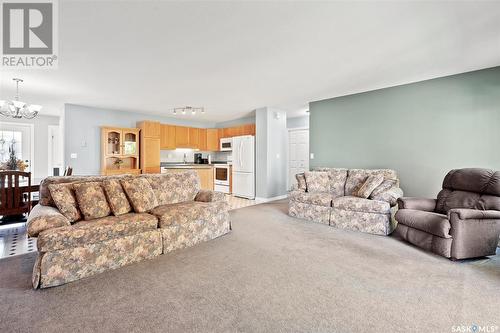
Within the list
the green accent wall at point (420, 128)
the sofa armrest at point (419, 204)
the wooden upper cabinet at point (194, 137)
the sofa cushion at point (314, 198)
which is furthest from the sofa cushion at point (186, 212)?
the wooden upper cabinet at point (194, 137)

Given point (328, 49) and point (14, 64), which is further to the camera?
point (14, 64)

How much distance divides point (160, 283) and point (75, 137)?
17.3ft

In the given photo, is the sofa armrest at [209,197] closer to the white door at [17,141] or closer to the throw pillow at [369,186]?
the throw pillow at [369,186]

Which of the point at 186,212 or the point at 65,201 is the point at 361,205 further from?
the point at 65,201

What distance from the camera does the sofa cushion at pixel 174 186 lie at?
134 inches

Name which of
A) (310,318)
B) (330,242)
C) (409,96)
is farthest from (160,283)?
(409,96)

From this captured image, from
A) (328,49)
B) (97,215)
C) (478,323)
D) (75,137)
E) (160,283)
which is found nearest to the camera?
(478,323)

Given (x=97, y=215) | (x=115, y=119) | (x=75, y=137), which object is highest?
(x=115, y=119)

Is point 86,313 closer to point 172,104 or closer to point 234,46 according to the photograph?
point 234,46

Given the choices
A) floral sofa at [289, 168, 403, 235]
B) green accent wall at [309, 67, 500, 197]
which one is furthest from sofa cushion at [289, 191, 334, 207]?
green accent wall at [309, 67, 500, 197]

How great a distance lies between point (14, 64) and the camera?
3.21 meters

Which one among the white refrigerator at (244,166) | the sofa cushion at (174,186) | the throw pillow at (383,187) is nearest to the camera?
the sofa cushion at (174,186)

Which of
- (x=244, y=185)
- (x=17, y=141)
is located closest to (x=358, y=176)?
(x=244, y=185)

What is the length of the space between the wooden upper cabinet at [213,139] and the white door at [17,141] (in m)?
5.20
